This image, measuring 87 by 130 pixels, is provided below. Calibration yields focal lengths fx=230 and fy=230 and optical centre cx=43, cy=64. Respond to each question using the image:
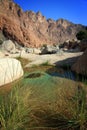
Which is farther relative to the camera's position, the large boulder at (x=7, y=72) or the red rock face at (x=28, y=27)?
the red rock face at (x=28, y=27)

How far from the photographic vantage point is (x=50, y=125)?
304cm

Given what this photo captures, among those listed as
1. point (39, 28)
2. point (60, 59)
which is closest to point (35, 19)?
point (39, 28)

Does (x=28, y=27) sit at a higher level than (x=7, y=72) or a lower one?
higher

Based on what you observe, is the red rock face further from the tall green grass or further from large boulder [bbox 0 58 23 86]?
the tall green grass

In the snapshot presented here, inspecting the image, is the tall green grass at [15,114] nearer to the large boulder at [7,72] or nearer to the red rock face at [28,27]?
the large boulder at [7,72]

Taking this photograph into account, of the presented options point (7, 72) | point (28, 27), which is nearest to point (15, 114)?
point (7, 72)

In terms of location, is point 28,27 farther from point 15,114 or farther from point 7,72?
point 15,114

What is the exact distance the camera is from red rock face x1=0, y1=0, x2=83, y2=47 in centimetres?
7912

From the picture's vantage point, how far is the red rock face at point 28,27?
79125mm

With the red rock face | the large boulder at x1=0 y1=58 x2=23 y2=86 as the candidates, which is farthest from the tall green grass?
the red rock face

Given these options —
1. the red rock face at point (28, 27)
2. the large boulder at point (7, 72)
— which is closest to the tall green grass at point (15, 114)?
the large boulder at point (7, 72)

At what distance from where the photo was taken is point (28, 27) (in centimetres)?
10088

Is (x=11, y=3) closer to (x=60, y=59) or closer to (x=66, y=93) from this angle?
(x=60, y=59)

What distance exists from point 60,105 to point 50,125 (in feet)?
1.03
